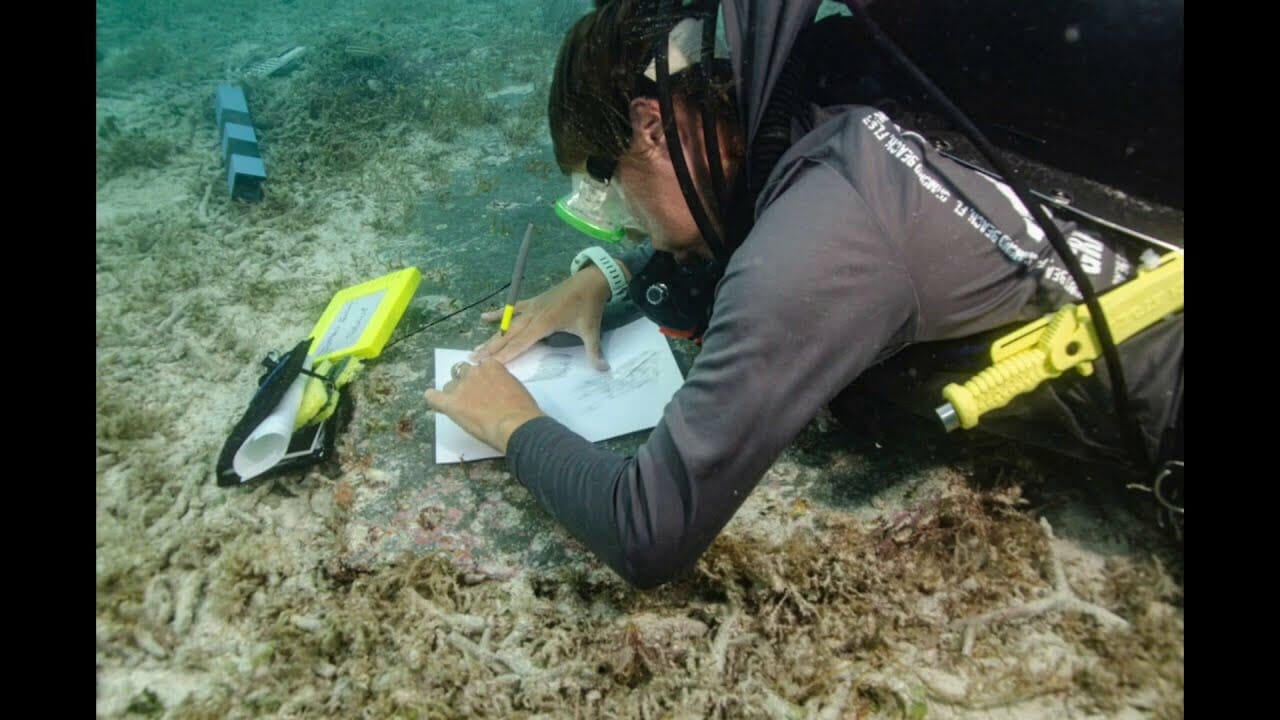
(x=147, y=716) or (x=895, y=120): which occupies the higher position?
(x=895, y=120)

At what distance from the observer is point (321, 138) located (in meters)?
4.75

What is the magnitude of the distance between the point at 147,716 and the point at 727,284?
1.71 meters

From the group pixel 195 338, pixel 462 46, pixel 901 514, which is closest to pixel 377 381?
pixel 195 338

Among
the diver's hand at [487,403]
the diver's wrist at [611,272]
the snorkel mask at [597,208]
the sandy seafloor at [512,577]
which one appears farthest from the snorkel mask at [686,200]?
the diver's hand at [487,403]

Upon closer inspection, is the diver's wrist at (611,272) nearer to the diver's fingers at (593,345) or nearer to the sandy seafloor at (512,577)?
the diver's fingers at (593,345)

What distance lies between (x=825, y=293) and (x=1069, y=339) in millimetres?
507

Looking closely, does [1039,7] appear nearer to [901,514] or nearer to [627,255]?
[901,514]

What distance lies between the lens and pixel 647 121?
1.66m

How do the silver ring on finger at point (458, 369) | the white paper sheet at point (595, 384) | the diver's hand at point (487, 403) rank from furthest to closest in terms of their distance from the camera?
the white paper sheet at point (595, 384) → the silver ring on finger at point (458, 369) → the diver's hand at point (487, 403)

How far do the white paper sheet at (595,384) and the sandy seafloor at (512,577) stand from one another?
9 centimetres

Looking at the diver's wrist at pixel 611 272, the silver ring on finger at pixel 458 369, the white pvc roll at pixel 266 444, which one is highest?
the diver's wrist at pixel 611 272

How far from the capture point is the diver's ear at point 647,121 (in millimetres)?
1642
